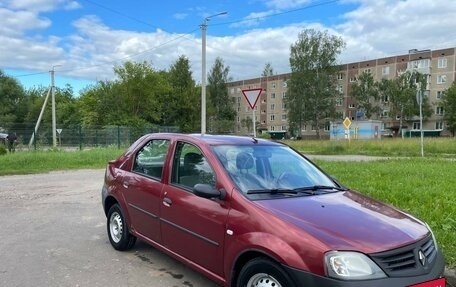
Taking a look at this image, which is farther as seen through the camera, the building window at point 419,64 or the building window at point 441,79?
the building window at point 419,64

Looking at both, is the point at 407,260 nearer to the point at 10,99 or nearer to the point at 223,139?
the point at 223,139

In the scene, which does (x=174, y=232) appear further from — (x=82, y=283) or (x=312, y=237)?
(x=312, y=237)

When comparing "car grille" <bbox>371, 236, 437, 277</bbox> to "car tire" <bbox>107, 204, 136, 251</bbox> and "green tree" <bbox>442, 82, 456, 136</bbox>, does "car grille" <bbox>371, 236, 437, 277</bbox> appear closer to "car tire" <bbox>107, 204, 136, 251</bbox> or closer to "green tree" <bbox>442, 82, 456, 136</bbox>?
"car tire" <bbox>107, 204, 136, 251</bbox>

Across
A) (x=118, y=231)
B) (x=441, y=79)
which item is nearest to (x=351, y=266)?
(x=118, y=231)

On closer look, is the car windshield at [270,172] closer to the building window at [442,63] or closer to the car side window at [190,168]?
the car side window at [190,168]

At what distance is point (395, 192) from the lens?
8.45 m

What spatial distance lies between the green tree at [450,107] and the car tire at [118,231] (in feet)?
242

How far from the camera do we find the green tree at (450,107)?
7025 cm

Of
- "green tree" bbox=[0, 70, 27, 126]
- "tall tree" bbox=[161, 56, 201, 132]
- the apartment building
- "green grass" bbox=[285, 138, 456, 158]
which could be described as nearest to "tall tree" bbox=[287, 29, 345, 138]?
the apartment building

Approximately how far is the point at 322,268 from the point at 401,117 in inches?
3267

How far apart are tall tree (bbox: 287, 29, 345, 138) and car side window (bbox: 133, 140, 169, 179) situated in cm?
6584

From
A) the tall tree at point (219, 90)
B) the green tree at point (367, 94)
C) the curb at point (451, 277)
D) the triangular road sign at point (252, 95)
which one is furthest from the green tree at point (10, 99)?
the curb at point (451, 277)

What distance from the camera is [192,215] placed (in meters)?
4.27

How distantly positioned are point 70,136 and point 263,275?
2988 cm
